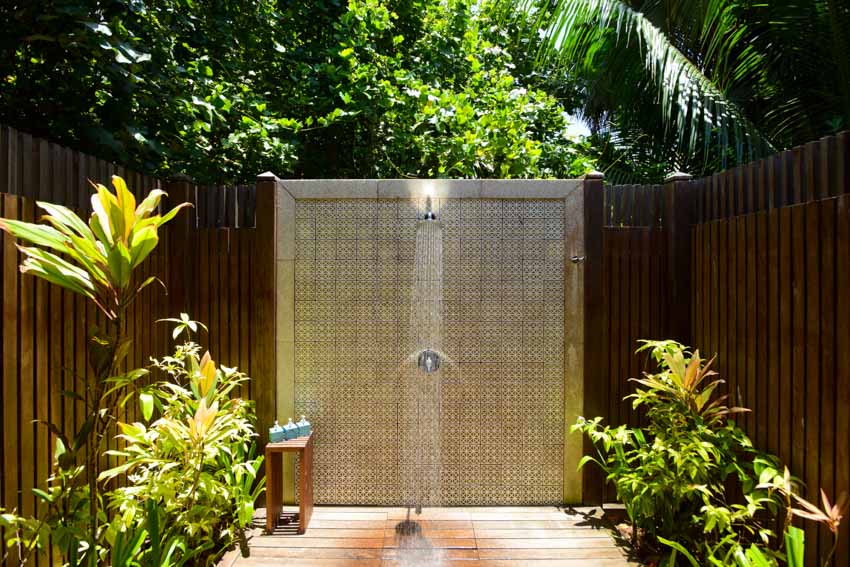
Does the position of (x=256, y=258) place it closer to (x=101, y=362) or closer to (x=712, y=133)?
(x=101, y=362)

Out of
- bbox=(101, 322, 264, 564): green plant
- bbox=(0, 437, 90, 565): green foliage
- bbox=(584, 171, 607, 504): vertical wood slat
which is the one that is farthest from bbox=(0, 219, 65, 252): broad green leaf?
bbox=(584, 171, 607, 504): vertical wood slat

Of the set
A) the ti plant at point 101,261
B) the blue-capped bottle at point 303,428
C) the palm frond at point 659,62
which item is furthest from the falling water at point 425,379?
the palm frond at point 659,62

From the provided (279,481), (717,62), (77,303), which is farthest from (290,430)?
(717,62)

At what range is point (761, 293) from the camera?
230cm

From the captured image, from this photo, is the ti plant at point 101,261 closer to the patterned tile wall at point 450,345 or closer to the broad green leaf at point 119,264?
the broad green leaf at point 119,264

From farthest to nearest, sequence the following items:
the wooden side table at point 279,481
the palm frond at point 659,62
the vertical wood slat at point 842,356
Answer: the palm frond at point 659,62 → the wooden side table at point 279,481 → the vertical wood slat at point 842,356

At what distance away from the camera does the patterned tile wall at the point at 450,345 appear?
3.13 meters

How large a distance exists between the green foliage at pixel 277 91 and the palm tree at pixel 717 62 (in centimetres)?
80

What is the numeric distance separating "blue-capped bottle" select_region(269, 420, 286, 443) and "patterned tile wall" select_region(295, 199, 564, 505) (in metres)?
0.28

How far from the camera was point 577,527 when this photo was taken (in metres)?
2.86

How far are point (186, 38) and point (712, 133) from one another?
4.80m

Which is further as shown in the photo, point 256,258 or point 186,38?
point 186,38

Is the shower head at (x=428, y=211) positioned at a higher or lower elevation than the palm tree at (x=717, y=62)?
lower

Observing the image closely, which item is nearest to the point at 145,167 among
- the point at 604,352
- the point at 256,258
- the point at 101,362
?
the point at 256,258
